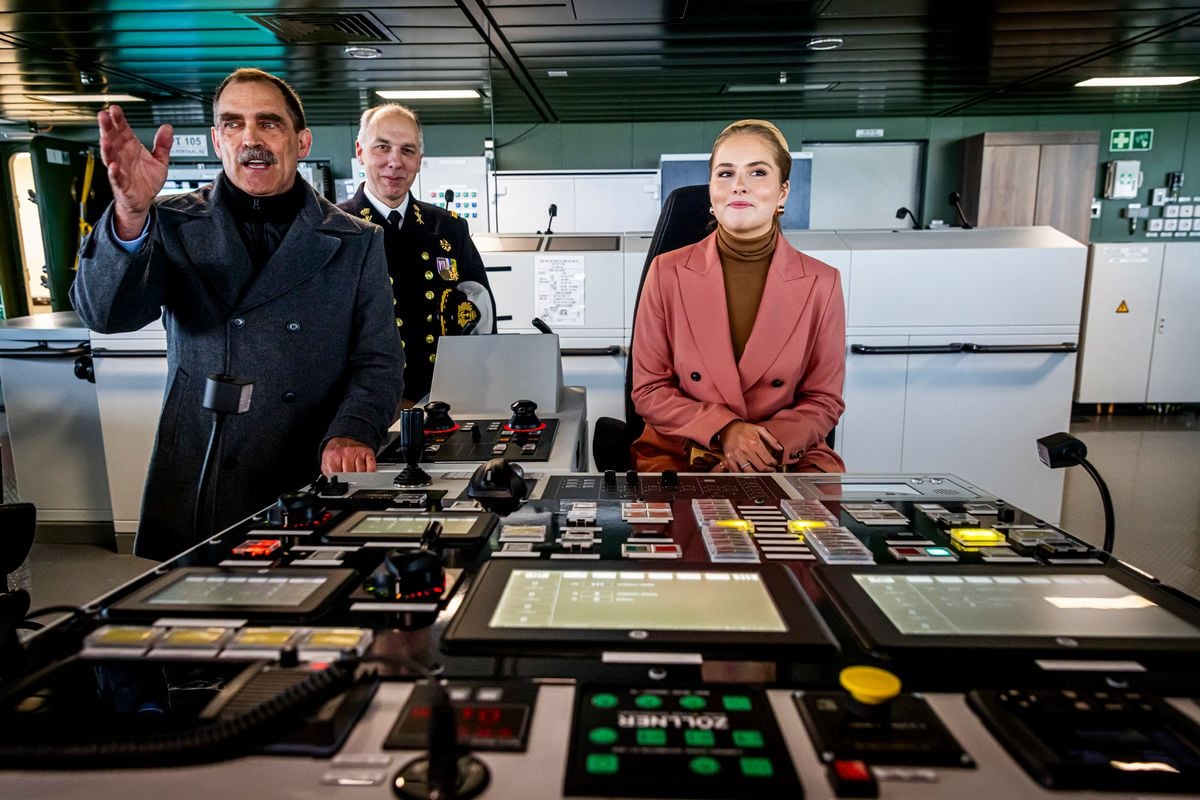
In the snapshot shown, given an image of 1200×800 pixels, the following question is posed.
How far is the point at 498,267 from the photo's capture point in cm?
295

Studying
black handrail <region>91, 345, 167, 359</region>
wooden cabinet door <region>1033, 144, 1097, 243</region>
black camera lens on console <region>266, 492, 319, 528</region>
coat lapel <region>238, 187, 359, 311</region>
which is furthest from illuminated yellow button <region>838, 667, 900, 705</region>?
wooden cabinet door <region>1033, 144, 1097, 243</region>

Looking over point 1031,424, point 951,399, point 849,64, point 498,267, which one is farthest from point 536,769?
point 849,64

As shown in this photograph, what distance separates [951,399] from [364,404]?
8.00 ft

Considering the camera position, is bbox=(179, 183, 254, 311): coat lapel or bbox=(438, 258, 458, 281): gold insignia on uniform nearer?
bbox=(179, 183, 254, 311): coat lapel

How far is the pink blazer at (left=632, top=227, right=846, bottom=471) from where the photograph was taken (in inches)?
67.3

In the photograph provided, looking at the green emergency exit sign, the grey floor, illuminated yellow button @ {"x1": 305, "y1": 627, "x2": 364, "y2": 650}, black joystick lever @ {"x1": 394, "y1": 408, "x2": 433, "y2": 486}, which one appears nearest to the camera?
illuminated yellow button @ {"x1": 305, "y1": 627, "x2": 364, "y2": 650}

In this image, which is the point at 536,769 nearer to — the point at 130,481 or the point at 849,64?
the point at 130,481

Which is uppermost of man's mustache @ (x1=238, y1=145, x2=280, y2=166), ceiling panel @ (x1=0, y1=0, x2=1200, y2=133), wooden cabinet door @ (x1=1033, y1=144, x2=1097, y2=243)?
ceiling panel @ (x1=0, y1=0, x2=1200, y2=133)

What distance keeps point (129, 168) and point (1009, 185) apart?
6.87 m

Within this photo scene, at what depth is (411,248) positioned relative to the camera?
2.29 metres

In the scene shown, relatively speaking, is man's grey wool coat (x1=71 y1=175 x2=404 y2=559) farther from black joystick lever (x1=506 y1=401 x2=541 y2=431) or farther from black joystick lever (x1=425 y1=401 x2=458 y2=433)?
black joystick lever (x1=506 y1=401 x2=541 y2=431)

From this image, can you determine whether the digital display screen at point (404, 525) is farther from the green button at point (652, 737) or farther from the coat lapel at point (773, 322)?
the coat lapel at point (773, 322)

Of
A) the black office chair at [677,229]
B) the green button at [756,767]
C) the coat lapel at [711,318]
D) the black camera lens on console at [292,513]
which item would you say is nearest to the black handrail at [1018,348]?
the black office chair at [677,229]

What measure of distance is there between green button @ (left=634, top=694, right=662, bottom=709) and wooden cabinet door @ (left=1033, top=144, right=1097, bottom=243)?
278 inches
